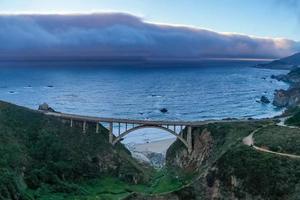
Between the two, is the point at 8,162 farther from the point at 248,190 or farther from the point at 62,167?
the point at 248,190

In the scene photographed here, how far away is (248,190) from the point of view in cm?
6297

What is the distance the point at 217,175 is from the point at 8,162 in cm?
2781

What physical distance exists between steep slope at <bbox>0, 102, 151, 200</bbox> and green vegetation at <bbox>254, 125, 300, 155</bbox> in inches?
763

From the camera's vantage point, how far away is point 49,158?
75.1 m

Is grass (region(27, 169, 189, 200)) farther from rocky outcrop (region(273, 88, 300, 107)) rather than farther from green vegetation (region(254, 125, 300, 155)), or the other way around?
rocky outcrop (region(273, 88, 300, 107))

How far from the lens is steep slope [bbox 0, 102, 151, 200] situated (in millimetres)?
66044

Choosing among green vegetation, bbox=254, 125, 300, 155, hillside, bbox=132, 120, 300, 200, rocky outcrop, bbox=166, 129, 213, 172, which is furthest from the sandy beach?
green vegetation, bbox=254, 125, 300, 155

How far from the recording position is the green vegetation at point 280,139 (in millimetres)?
68688

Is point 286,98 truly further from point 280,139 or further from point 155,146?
point 280,139

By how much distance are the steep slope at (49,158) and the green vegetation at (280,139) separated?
1939 centimetres

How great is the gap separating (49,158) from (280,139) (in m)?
34.0

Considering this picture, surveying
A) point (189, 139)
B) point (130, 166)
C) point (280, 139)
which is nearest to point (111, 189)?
point (130, 166)

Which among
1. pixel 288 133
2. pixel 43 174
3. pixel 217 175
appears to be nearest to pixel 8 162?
pixel 43 174

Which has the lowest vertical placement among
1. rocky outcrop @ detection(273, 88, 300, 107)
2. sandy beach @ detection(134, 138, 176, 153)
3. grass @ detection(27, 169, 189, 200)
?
sandy beach @ detection(134, 138, 176, 153)
